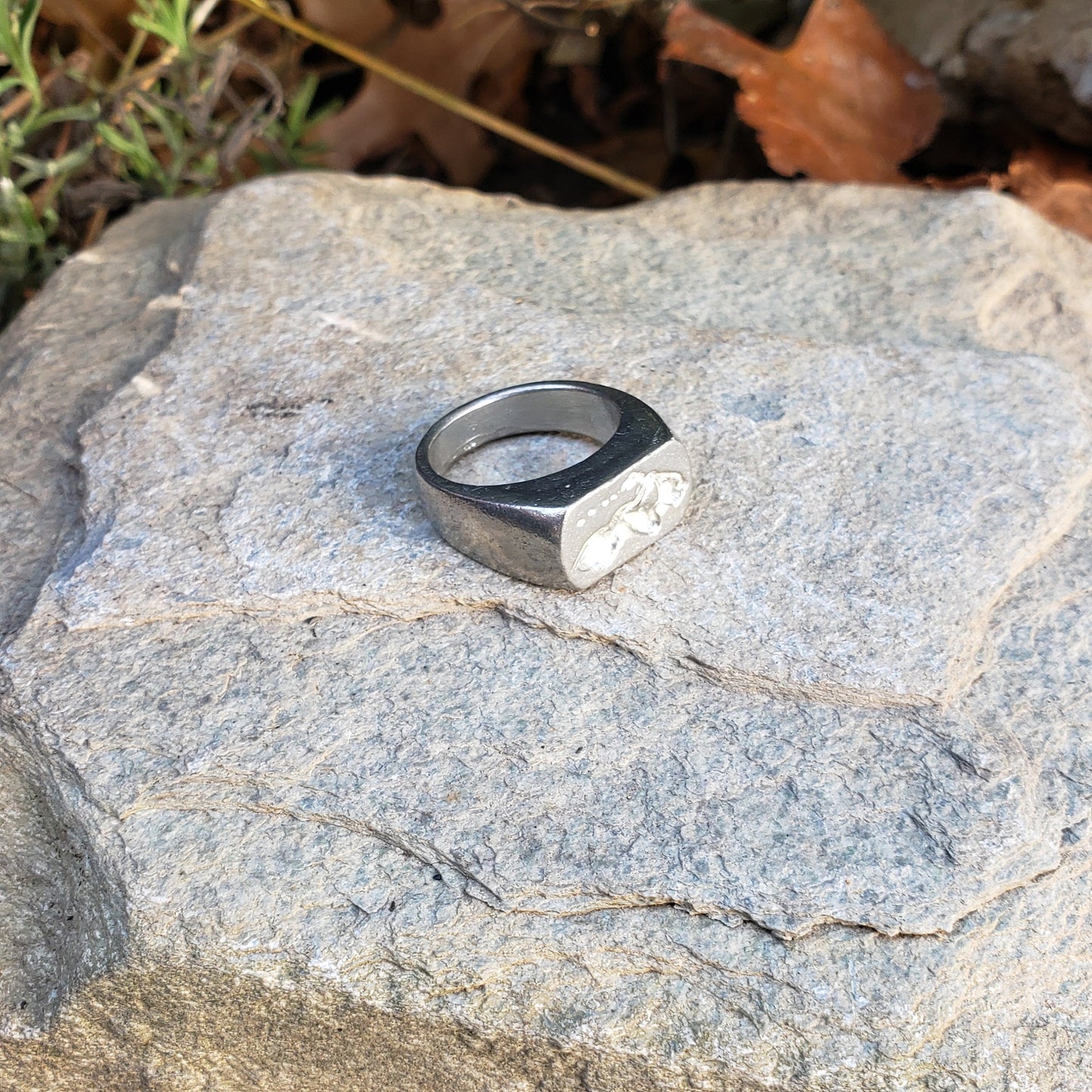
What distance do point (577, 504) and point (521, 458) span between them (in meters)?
0.35

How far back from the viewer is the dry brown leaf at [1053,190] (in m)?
2.65

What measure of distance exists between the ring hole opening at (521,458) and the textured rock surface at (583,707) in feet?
0.06

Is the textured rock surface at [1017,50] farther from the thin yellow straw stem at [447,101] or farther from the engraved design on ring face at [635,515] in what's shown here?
the engraved design on ring face at [635,515]

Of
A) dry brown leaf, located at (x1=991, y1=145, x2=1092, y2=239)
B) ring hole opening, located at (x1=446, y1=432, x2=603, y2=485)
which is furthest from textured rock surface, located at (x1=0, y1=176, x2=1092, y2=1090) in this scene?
dry brown leaf, located at (x1=991, y1=145, x2=1092, y2=239)

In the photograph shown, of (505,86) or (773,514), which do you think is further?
(505,86)

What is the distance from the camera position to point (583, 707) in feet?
5.19

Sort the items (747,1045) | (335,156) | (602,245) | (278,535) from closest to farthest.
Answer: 1. (747,1045)
2. (278,535)
3. (602,245)
4. (335,156)

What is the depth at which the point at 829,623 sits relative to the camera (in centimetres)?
163

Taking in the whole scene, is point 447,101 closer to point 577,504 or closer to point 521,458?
point 521,458

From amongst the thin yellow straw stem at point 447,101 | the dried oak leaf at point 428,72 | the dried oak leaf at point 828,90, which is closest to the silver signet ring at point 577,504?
the dried oak leaf at point 828,90

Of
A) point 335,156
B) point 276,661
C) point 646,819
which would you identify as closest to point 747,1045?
point 646,819

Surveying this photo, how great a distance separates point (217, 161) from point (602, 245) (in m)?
1.00

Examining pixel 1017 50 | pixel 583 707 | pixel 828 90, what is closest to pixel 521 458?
pixel 583 707

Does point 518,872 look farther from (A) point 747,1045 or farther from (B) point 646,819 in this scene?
(A) point 747,1045
